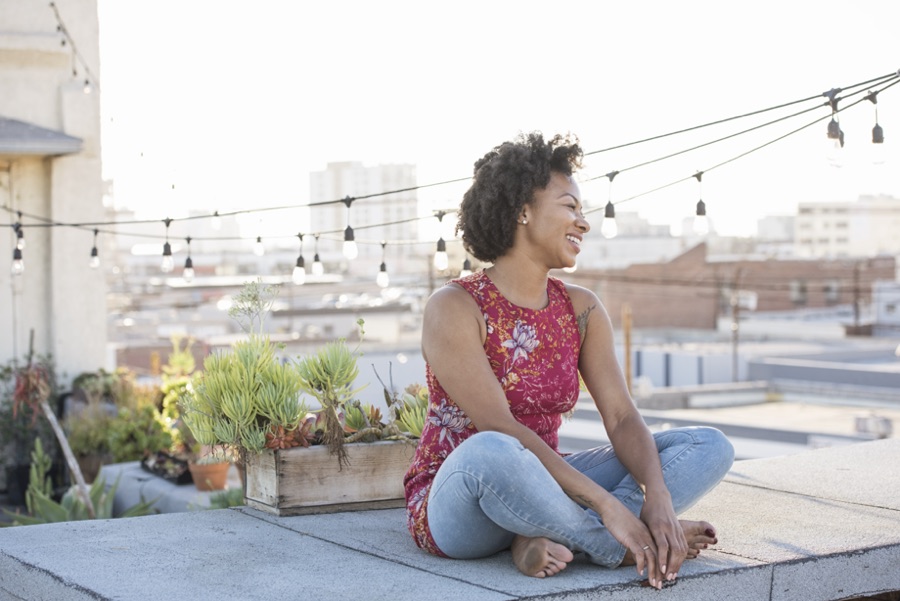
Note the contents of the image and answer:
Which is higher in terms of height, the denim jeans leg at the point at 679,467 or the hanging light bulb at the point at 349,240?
the hanging light bulb at the point at 349,240

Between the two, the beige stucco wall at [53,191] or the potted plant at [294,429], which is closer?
the potted plant at [294,429]

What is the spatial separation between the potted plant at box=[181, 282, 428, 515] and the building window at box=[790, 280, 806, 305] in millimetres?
62267

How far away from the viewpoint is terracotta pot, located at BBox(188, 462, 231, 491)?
8.51 meters

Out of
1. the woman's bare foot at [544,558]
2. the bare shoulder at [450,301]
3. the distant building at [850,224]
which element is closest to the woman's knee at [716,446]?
the woman's bare foot at [544,558]

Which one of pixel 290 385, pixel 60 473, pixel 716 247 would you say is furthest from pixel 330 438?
pixel 716 247

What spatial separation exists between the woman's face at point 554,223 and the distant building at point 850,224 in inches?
3975

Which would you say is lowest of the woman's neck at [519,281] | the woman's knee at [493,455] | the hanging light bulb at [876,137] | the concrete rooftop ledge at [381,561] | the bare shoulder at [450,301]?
the concrete rooftop ledge at [381,561]

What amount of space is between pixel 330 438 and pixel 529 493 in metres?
1.53

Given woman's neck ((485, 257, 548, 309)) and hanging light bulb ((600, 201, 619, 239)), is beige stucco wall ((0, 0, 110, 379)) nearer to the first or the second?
hanging light bulb ((600, 201, 619, 239))

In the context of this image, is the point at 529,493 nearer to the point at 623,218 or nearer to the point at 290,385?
the point at 290,385

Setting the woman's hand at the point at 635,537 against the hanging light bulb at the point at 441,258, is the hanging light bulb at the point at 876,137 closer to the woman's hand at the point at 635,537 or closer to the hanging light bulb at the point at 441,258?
the hanging light bulb at the point at 441,258

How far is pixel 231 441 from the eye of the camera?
457 cm

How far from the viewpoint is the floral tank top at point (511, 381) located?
369 centimetres

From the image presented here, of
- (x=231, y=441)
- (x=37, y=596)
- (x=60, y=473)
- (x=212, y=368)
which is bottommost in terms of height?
(x=60, y=473)
